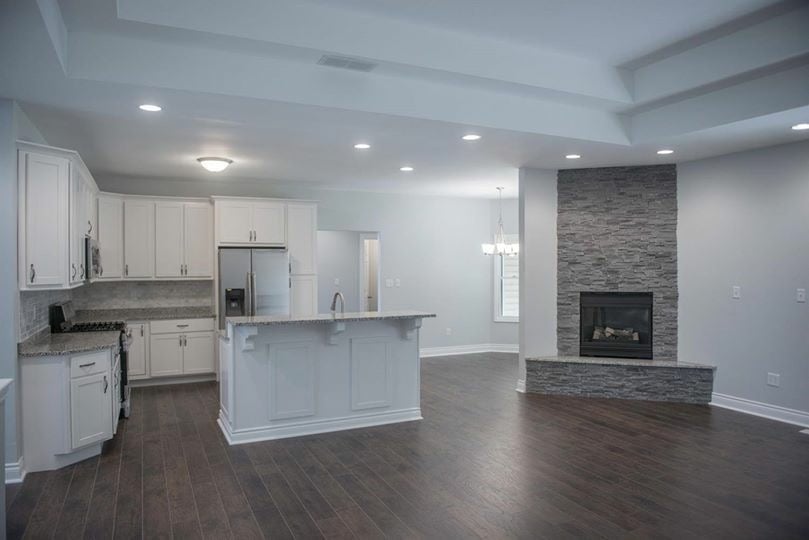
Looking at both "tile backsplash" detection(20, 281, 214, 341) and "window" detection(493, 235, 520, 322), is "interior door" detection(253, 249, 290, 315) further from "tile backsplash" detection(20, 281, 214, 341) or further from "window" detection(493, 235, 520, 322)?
"window" detection(493, 235, 520, 322)

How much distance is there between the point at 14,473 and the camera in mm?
3680

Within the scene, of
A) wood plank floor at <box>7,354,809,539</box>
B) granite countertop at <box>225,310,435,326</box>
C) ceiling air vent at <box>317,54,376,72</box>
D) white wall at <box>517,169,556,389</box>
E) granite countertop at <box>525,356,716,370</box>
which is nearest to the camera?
wood plank floor at <box>7,354,809,539</box>

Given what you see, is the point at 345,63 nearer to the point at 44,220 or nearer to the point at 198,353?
the point at 44,220

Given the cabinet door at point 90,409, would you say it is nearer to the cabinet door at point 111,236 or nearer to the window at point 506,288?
the cabinet door at point 111,236

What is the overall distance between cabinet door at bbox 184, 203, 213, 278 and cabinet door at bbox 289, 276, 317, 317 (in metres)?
1.08

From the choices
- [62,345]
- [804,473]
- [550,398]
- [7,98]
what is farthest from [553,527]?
[7,98]

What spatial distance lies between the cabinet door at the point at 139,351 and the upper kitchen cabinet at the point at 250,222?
4.47 feet

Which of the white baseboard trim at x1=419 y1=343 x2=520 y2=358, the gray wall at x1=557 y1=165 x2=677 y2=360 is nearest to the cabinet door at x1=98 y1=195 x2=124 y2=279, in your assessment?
the white baseboard trim at x1=419 y1=343 x2=520 y2=358

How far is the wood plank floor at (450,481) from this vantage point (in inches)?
120

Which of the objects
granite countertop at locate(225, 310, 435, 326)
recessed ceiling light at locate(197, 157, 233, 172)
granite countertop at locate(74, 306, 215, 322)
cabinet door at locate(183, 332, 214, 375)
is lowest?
cabinet door at locate(183, 332, 214, 375)

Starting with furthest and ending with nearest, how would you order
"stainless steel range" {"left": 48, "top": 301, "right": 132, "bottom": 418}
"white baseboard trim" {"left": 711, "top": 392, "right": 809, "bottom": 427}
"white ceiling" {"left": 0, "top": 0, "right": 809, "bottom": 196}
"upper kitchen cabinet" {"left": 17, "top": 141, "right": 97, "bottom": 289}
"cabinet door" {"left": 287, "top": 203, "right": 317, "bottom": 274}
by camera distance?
"cabinet door" {"left": 287, "top": 203, "right": 317, "bottom": 274}
"stainless steel range" {"left": 48, "top": 301, "right": 132, "bottom": 418}
"white baseboard trim" {"left": 711, "top": 392, "right": 809, "bottom": 427}
"upper kitchen cabinet" {"left": 17, "top": 141, "right": 97, "bottom": 289}
"white ceiling" {"left": 0, "top": 0, "right": 809, "bottom": 196}

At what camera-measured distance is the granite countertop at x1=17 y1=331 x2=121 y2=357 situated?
3.85 metres

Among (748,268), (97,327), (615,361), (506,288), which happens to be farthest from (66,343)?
(506,288)

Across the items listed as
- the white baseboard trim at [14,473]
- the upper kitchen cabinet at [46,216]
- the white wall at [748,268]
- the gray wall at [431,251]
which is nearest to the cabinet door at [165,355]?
the upper kitchen cabinet at [46,216]
